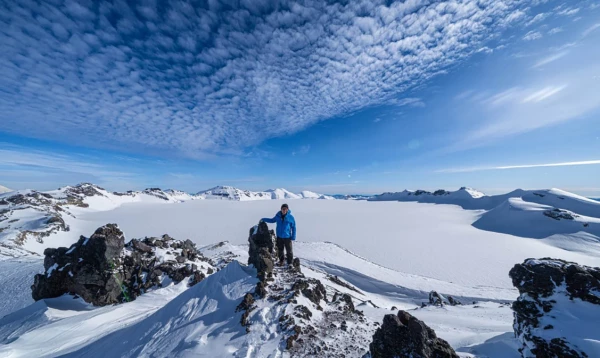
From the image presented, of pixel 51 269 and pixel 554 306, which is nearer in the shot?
pixel 554 306

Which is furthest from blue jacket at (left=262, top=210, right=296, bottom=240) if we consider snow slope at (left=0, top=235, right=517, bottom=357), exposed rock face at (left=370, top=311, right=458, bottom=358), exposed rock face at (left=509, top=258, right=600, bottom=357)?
exposed rock face at (left=509, top=258, right=600, bottom=357)

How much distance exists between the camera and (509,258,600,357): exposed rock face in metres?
3.98

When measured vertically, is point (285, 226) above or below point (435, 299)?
above

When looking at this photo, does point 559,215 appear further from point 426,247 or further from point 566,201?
point 426,247

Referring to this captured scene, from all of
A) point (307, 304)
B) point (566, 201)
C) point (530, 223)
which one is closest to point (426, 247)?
point (307, 304)

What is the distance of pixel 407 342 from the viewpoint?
4086 millimetres

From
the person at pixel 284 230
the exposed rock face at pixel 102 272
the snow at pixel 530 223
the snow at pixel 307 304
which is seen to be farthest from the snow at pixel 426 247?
the person at pixel 284 230

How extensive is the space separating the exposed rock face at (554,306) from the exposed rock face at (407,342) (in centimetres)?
167

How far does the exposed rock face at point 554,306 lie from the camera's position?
3.98 meters

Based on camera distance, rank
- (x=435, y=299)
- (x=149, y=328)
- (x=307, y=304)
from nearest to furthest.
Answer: (x=149, y=328), (x=307, y=304), (x=435, y=299)

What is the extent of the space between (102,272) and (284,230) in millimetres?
9790

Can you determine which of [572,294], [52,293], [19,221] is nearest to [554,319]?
[572,294]

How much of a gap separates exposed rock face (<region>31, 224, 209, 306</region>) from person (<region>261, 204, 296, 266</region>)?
6.77m

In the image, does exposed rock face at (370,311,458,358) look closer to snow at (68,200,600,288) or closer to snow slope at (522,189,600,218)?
snow at (68,200,600,288)
